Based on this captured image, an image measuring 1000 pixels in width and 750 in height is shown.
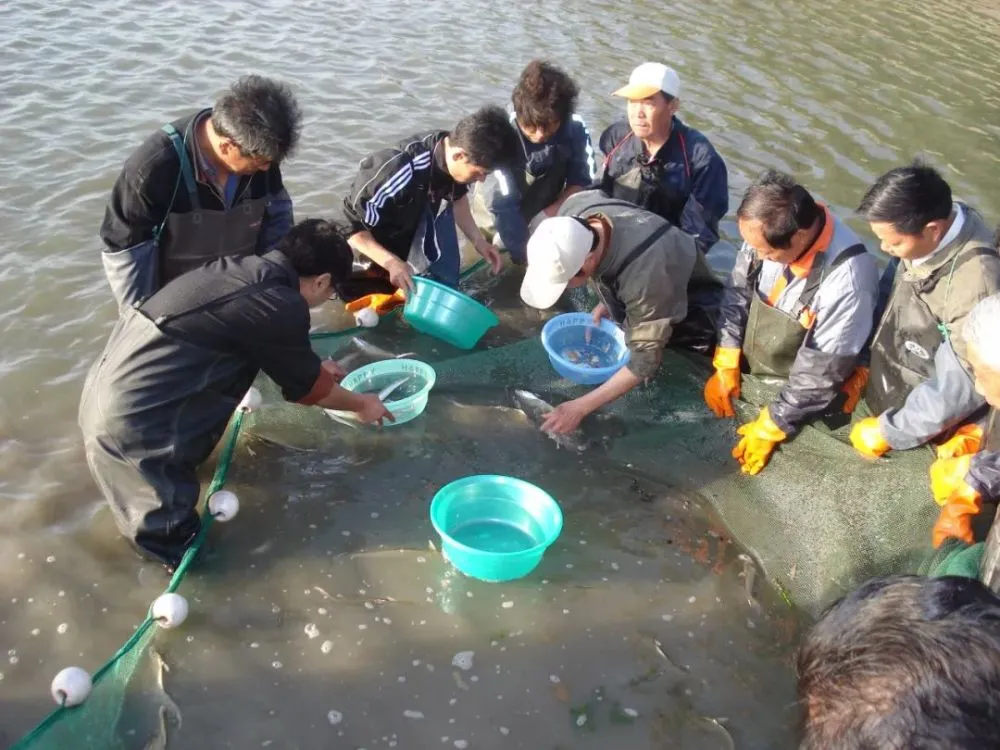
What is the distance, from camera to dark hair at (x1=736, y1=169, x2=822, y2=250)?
372 cm

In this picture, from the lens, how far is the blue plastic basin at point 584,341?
4.89 m

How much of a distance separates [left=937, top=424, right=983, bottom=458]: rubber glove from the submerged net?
0.16 meters

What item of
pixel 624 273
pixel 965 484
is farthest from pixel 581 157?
pixel 965 484

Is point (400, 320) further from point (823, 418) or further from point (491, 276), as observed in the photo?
point (823, 418)

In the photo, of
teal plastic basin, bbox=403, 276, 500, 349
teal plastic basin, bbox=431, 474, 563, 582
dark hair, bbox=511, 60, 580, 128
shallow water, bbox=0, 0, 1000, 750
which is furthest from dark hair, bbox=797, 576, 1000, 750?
dark hair, bbox=511, 60, 580, 128

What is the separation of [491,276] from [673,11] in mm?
8913

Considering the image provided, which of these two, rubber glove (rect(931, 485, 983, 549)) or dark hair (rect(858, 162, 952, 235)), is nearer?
rubber glove (rect(931, 485, 983, 549))

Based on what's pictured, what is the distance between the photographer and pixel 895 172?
3592mm

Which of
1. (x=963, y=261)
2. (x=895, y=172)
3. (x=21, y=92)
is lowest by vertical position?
(x=21, y=92)

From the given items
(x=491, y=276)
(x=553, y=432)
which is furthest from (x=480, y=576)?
(x=491, y=276)

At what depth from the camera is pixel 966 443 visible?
142 inches

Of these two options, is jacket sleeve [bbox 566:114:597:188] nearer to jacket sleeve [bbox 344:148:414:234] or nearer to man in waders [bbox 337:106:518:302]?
man in waders [bbox 337:106:518:302]

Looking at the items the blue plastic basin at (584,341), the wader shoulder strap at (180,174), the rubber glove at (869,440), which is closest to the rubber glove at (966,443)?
the rubber glove at (869,440)

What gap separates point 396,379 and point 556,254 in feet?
4.79
